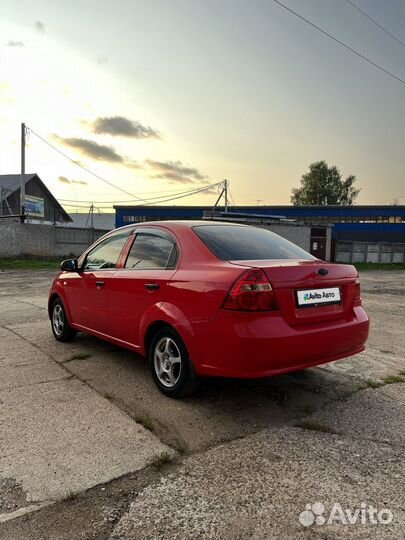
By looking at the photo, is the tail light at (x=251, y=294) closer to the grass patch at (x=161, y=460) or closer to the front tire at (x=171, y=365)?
the front tire at (x=171, y=365)

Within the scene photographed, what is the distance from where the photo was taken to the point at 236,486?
2.48 meters

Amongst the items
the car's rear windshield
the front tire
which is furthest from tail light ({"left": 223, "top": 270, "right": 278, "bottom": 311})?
the front tire

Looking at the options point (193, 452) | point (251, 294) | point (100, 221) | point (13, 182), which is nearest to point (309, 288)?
point (251, 294)

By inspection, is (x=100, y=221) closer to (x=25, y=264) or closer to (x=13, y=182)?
(x=13, y=182)

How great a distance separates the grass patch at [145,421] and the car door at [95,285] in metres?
1.45

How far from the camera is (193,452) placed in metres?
2.88

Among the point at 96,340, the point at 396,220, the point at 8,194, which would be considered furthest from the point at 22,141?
the point at 396,220

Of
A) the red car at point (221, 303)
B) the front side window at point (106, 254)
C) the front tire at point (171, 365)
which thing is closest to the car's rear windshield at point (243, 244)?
the red car at point (221, 303)

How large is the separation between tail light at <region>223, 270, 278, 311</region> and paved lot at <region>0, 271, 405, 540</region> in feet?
3.01

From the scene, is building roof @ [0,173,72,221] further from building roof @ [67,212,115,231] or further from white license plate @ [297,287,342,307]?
white license plate @ [297,287,342,307]

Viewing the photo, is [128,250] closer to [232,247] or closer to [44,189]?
[232,247]

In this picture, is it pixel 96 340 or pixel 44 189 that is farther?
pixel 44 189

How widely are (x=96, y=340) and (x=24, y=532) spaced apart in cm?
377

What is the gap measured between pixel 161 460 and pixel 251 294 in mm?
1262
